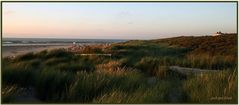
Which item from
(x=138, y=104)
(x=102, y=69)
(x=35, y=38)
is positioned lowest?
(x=138, y=104)

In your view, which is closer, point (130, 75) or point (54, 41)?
point (130, 75)

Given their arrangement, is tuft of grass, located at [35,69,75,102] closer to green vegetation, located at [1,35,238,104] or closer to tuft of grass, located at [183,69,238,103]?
green vegetation, located at [1,35,238,104]

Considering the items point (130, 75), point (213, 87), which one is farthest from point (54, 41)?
point (213, 87)

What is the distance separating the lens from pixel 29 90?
4410mm

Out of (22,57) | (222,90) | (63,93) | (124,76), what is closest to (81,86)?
(63,93)

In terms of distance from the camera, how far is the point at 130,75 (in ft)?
15.4

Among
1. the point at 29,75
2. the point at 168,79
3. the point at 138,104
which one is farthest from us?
the point at 168,79

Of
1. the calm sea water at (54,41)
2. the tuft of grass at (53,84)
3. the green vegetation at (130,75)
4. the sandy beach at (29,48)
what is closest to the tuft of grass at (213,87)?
the green vegetation at (130,75)

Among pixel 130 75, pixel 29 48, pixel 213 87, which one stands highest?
pixel 29 48

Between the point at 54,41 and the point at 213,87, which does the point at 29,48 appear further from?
the point at 213,87

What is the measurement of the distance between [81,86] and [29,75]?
57 cm

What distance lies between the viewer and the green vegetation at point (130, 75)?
4.34 metres

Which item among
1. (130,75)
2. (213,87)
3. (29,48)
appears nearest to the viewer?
(213,87)

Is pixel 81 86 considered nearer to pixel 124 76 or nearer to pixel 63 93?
pixel 63 93
